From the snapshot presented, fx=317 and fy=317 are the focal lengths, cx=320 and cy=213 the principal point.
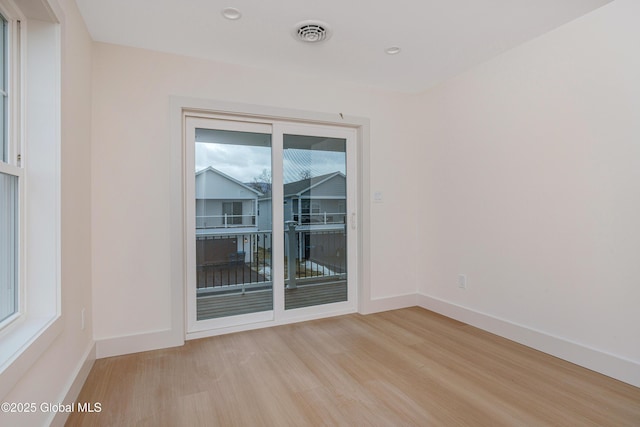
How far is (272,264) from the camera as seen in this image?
10.3 ft

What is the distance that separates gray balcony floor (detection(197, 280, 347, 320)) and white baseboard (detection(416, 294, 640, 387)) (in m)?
1.19

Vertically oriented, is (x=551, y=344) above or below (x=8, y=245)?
below

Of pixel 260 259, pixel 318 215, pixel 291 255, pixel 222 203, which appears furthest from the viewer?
pixel 318 215

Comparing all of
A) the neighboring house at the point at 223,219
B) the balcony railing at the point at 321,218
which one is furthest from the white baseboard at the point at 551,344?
the neighboring house at the point at 223,219

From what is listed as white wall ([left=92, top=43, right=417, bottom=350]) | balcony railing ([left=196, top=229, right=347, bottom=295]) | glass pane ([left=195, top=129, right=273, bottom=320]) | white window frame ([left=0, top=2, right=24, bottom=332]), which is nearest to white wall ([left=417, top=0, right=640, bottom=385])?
balcony railing ([left=196, top=229, right=347, bottom=295])

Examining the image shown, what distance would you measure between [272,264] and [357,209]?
1102mm

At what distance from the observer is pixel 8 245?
4.87 ft

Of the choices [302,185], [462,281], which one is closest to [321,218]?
[302,185]

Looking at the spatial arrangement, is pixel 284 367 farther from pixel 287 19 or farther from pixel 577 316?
pixel 287 19

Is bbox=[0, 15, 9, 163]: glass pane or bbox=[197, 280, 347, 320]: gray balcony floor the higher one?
bbox=[0, 15, 9, 163]: glass pane

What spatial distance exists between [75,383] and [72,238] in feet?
2.85

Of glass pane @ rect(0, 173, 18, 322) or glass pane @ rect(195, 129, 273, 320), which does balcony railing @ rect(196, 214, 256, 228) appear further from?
glass pane @ rect(0, 173, 18, 322)

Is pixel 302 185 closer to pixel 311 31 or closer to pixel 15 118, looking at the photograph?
pixel 311 31

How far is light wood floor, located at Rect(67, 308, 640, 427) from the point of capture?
5.72 ft
